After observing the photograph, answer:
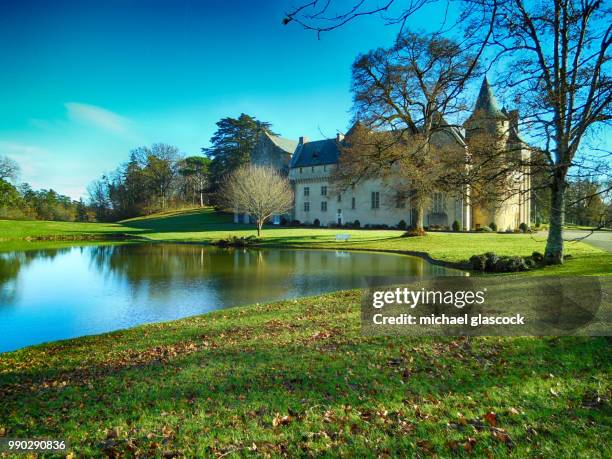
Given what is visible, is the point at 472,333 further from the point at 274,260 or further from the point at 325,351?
the point at 274,260

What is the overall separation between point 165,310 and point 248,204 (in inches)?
974

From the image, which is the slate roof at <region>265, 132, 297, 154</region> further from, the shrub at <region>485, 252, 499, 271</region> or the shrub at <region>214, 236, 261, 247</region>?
the shrub at <region>485, 252, 499, 271</region>

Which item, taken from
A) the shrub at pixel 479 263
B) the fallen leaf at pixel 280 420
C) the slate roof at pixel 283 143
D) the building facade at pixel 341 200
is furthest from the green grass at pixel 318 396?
the slate roof at pixel 283 143

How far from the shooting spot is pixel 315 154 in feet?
168

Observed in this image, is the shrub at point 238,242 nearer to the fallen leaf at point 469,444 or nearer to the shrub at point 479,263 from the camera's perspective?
the shrub at point 479,263

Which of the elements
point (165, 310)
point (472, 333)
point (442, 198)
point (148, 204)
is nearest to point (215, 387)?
point (472, 333)

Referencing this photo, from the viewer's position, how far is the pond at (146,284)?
30.5 feet

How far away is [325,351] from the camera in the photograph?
17.7ft

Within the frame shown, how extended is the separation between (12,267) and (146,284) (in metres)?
9.54

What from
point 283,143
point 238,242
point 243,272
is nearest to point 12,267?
point 243,272

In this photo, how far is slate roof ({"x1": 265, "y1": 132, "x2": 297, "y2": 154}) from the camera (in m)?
56.1

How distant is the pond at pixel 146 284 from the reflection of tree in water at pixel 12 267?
0.03 meters

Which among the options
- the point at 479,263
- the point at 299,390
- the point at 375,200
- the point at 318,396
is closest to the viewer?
the point at 318,396

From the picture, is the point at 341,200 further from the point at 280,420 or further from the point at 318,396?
the point at 280,420
